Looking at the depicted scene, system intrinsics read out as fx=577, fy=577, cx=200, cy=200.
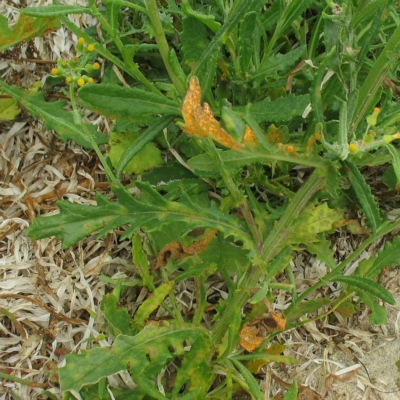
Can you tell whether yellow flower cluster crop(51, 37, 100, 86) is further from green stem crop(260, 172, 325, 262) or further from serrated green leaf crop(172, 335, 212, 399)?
serrated green leaf crop(172, 335, 212, 399)

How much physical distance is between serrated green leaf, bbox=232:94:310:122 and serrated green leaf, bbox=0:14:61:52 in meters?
0.79

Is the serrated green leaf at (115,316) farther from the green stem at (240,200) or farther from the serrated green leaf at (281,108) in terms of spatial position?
the serrated green leaf at (281,108)

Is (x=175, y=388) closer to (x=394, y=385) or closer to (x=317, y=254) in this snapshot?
(x=317, y=254)

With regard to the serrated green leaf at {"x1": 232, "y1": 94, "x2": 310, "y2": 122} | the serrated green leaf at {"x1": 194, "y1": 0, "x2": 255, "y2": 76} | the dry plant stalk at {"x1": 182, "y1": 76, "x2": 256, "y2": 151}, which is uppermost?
the serrated green leaf at {"x1": 194, "y1": 0, "x2": 255, "y2": 76}

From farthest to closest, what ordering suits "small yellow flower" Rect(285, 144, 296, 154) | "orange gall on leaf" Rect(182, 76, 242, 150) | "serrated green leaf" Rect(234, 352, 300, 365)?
"serrated green leaf" Rect(234, 352, 300, 365) → "small yellow flower" Rect(285, 144, 296, 154) → "orange gall on leaf" Rect(182, 76, 242, 150)

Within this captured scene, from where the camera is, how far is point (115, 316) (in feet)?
5.66

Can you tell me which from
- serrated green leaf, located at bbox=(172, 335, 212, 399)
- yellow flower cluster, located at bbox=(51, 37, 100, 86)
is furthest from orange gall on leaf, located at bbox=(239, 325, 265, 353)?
yellow flower cluster, located at bbox=(51, 37, 100, 86)

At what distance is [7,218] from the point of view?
6.42 feet

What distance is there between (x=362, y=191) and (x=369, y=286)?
1.07 ft

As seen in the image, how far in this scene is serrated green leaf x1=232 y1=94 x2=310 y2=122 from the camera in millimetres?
1658

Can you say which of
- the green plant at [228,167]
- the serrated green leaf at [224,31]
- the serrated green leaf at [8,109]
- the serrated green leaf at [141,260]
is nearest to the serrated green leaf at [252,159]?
the green plant at [228,167]

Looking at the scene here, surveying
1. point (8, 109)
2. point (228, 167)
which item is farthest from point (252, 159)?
point (8, 109)

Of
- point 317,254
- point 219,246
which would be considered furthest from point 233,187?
point 317,254

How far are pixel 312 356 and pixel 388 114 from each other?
88 cm
